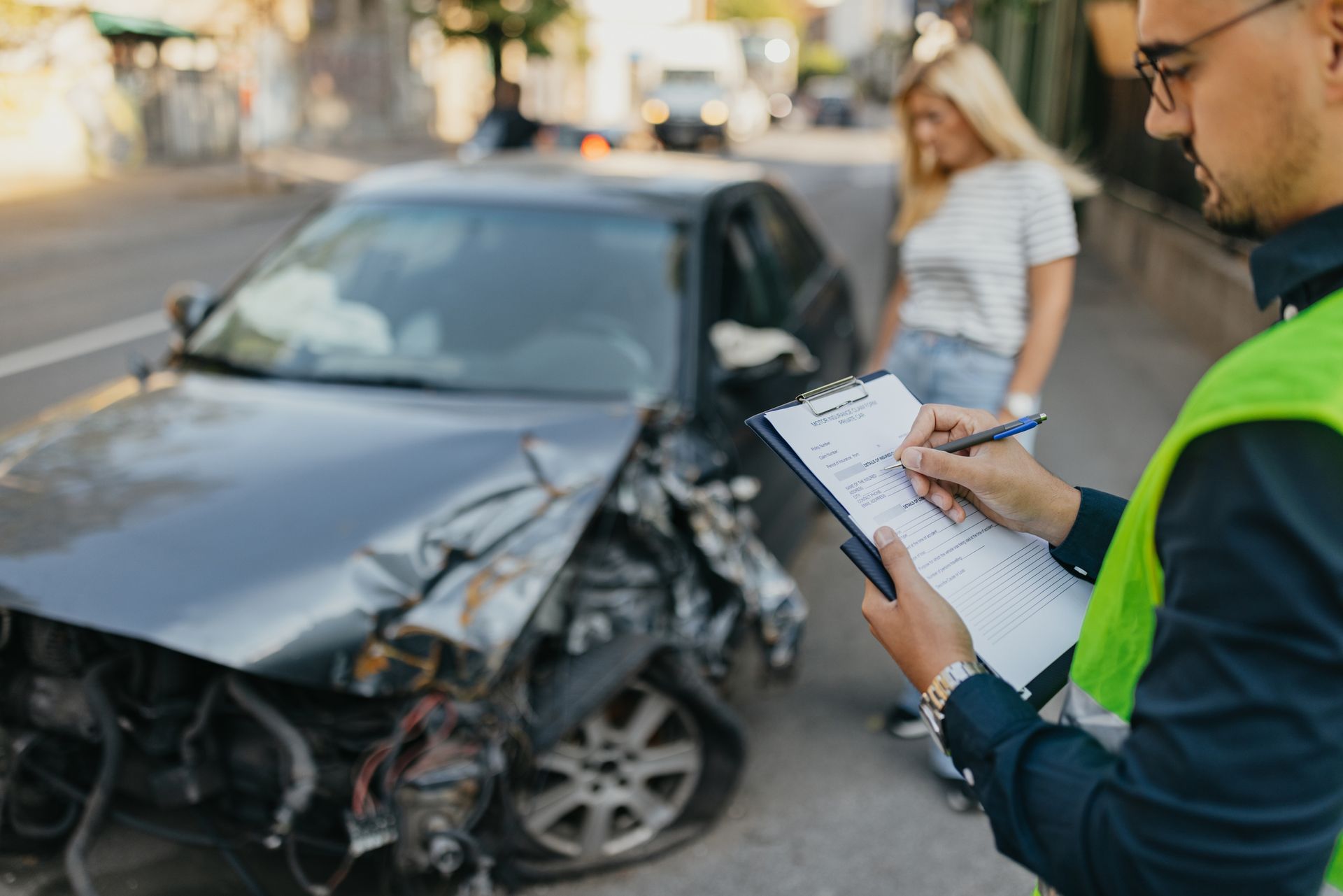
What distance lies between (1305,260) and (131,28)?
2159cm

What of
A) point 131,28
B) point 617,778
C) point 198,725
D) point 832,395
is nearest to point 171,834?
point 198,725

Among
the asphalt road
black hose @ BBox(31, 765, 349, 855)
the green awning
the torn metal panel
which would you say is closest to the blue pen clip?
the torn metal panel

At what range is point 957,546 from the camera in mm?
1394

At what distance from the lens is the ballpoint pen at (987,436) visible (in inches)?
55.1

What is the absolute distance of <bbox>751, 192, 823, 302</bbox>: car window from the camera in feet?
16.0

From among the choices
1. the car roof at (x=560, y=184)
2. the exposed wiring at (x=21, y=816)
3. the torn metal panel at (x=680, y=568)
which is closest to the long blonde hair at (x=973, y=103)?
the car roof at (x=560, y=184)

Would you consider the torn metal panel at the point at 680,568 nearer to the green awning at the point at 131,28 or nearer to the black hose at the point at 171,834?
the black hose at the point at 171,834

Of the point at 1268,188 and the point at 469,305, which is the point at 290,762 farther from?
the point at 1268,188

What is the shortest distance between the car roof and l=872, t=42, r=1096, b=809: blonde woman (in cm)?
88

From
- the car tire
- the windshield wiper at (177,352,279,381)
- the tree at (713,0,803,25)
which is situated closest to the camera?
the car tire

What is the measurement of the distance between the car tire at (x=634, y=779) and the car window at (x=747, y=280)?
1.46 metres

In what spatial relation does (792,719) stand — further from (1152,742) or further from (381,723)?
(1152,742)

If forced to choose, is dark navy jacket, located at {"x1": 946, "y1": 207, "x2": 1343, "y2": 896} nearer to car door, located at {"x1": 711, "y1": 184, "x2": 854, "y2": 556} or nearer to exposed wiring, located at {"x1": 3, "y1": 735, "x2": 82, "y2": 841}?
exposed wiring, located at {"x1": 3, "y1": 735, "x2": 82, "y2": 841}

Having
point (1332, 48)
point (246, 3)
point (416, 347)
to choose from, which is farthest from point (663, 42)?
point (1332, 48)
